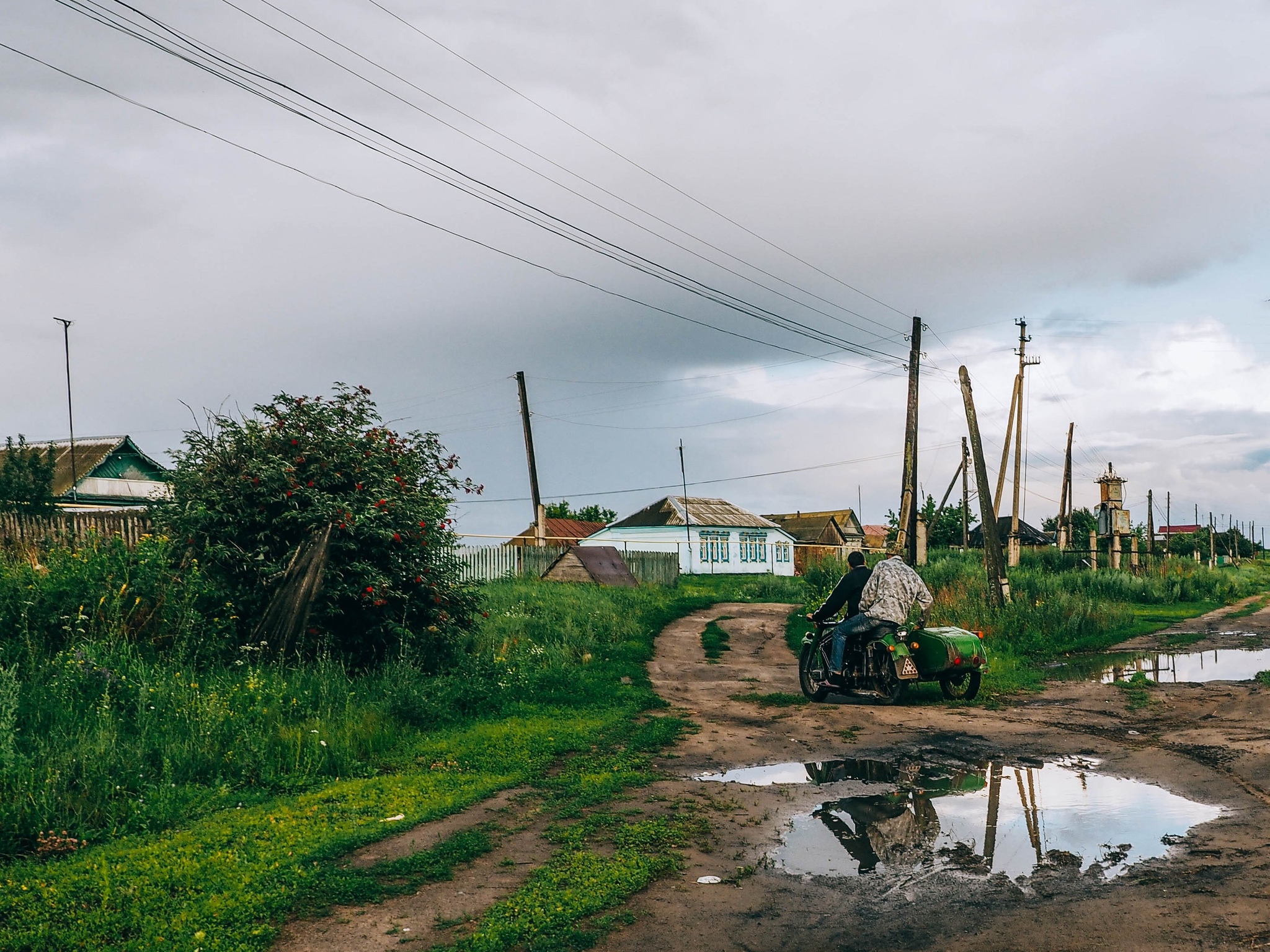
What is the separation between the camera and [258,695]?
906 cm

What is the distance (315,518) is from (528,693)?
3363 millimetres

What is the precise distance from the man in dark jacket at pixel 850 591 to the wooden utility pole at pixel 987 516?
10.3 meters

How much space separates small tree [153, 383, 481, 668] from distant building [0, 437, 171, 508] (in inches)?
1260

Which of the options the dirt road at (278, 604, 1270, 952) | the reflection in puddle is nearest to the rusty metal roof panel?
the reflection in puddle

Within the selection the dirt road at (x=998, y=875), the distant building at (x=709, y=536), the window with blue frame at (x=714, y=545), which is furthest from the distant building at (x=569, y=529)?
the dirt road at (x=998, y=875)

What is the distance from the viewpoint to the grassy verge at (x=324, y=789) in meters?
4.62

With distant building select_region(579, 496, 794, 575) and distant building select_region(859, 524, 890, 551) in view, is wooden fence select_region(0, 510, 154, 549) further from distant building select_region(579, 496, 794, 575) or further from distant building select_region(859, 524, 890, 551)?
distant building select_region(859, 524, 890, 551)

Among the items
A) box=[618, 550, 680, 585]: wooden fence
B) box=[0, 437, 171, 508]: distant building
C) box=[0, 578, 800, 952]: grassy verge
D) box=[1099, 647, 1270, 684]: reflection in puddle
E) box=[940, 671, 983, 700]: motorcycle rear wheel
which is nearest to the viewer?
box=[0, 578, 800, 952]: grassy verge

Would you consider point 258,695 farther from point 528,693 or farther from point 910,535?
point 910,535

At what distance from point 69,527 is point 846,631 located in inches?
469

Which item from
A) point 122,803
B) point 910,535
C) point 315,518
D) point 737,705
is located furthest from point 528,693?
point 910,535

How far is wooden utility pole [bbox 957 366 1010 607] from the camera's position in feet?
70.3

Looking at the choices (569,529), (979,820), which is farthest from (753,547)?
(979,820)

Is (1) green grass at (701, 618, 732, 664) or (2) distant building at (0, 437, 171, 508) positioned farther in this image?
(2) distant building at (0, 437, 171, 508)
